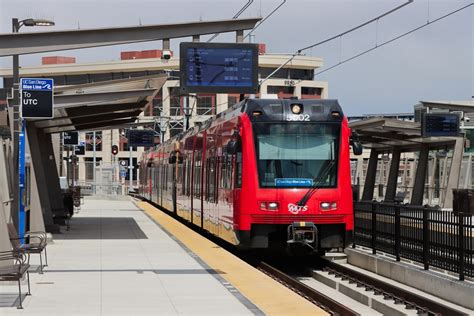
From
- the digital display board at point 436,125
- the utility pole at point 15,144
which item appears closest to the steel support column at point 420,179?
the digital display board at point 436,125

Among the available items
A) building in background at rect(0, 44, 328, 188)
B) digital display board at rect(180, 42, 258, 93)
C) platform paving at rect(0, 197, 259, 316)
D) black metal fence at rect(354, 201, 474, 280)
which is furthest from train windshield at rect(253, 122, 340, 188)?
building in background at rect(0, 44, 328, 188)

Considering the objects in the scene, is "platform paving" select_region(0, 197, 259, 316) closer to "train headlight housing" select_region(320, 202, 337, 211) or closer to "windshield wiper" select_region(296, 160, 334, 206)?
"windshield wiper" select_region(296, 160, 334, 206)

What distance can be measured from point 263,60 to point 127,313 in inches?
3856

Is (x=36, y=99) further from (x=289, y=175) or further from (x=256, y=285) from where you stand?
(x=256, y=285)

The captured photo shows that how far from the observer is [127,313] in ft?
32.9

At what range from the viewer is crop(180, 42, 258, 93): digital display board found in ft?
80.3

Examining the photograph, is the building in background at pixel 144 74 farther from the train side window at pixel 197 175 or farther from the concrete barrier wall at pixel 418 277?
the concrete barrier wall at pixel 418 277

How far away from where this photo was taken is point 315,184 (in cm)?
1725

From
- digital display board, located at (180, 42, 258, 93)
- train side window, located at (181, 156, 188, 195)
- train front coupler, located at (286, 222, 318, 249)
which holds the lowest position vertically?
train front coupler, located at (286, 222, 318, 249)

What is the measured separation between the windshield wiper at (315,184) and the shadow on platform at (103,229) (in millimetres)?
6946

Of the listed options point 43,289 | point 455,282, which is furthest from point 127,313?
point 455,282

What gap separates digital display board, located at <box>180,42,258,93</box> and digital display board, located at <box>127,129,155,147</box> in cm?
4406

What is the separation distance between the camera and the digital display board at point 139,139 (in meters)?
68.6

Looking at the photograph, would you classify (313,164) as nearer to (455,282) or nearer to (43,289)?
(455,282)
